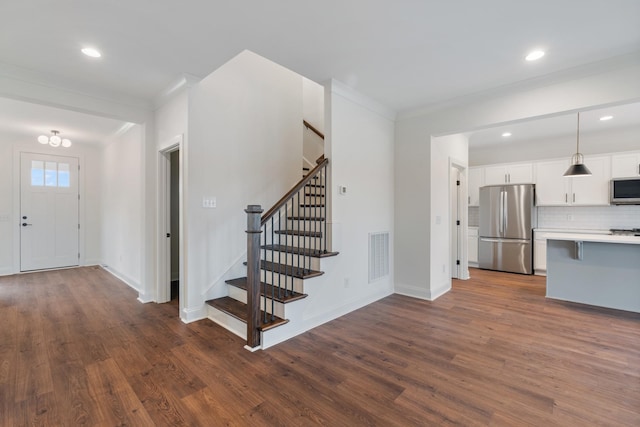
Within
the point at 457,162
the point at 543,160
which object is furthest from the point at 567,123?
the point at 457,162

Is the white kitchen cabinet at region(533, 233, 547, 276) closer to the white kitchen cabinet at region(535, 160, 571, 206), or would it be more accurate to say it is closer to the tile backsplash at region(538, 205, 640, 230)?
the tile backsplash at region(538, 205, 640, 230)

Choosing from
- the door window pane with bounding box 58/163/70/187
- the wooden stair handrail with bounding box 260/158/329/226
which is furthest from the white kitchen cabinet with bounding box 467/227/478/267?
the door window pane with bounding box 58/163/70/187

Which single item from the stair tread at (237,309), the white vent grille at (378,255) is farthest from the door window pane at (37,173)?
the white vent grille at (378,255)

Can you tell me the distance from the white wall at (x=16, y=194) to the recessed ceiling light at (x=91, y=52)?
4583 millimetres

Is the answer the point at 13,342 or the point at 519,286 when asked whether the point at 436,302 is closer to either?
the point at 519,286

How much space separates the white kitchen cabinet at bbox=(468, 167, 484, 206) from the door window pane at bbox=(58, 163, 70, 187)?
8.94 m

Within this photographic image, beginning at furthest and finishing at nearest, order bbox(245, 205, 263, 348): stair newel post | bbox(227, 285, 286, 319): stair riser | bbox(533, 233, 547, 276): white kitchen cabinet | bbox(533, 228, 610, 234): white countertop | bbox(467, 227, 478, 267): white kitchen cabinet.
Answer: bbox(467, 227, 478, 267): white kitchen cabinet
bbox(533, 233, 547, 276): white kitchen cabinet
bbox(533, 228, 610, 234): white countertop
bbox(227, 285, 286, 319): stair riser
bbox(245, 205, 263, 348): stair newel post

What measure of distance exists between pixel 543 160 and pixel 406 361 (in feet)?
18.0

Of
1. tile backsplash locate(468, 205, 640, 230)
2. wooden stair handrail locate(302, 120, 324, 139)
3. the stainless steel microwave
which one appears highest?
wooden stair handrail locate(302, 120, 324, 139)

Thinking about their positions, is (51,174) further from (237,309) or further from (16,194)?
(237,309)

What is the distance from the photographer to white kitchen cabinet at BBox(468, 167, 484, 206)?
649 centimetres

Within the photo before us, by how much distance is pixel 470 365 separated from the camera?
94.3 inches

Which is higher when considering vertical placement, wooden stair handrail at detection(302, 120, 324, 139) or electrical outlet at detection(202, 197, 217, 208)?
wooden stair handrail at detection(302, 120, 324, 139)

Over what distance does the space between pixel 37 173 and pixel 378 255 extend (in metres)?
6.99
